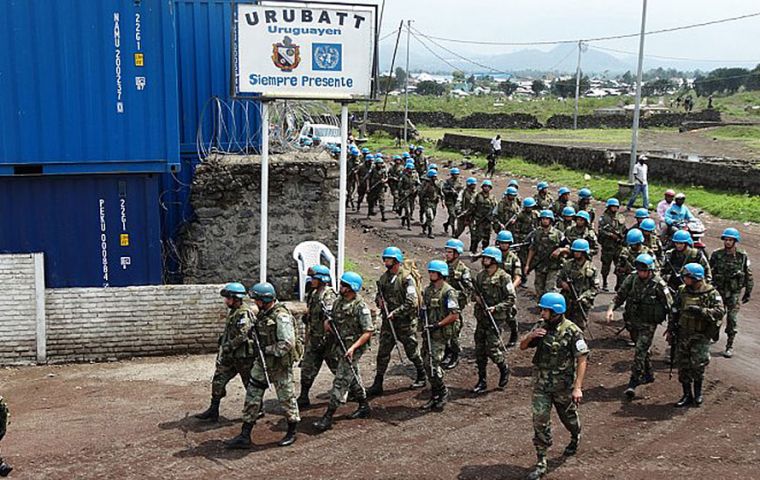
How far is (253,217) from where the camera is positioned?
13.0 meters

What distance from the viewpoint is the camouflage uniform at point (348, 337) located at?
880 cm

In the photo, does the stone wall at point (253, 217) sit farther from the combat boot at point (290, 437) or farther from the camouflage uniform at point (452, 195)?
the camouflage uniform at point (452, 195)

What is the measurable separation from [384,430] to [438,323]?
4.53 ft

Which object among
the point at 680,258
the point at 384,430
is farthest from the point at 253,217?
the point at 680,258

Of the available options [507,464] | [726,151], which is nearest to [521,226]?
[507,464]

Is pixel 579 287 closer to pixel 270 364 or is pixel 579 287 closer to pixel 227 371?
pixel 270 364

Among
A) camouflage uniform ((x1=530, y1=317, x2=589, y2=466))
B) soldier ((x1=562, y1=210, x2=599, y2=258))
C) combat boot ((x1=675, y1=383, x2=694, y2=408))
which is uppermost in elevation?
soldier ((x1=562, y1=210, x2=599, y2=258))

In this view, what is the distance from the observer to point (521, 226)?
49.3ft

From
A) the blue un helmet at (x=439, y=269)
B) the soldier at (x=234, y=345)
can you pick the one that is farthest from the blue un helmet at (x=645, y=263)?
the soldier at (x=234, y=345)

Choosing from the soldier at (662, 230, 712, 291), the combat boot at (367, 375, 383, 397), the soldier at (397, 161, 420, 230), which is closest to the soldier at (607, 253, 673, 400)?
the soldier at (662, 230, 712, 291)

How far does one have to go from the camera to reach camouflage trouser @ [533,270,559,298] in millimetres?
12883

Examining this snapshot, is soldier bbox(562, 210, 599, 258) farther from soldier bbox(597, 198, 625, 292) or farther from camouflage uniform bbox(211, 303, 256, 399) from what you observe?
camouflage uniform bbox(211, 303, 256, 399)

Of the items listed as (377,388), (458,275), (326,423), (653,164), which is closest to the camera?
(326,423)

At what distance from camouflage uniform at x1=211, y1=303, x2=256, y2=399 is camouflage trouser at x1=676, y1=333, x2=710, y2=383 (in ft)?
15.4
